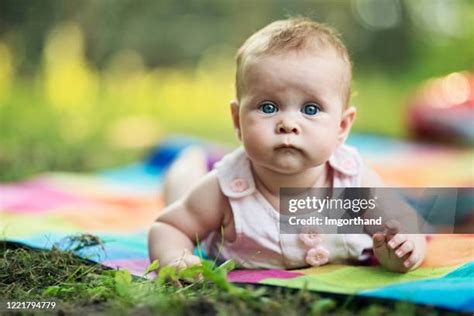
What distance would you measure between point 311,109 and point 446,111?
2.76 meters

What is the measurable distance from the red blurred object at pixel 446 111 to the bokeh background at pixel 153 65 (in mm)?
226

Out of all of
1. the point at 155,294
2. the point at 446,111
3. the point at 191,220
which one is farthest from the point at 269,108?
the point at 446,111

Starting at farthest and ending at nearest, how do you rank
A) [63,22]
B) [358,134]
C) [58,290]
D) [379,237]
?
[63,22]
[358,134]
[379,237]
[58,290]

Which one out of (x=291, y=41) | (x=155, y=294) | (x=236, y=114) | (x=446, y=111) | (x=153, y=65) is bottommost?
(x=155, y=294)

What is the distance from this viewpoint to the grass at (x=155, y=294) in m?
1.17

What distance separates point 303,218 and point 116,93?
354cm

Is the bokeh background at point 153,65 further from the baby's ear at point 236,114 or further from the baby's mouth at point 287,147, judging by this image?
the baby's mouth at point 287,147

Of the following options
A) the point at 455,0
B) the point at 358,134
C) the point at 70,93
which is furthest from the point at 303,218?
the point at 455,0

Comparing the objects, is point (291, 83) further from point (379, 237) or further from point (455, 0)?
point (455, 0)

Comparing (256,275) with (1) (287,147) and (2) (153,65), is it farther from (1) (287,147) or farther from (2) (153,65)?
(2) (153,65)

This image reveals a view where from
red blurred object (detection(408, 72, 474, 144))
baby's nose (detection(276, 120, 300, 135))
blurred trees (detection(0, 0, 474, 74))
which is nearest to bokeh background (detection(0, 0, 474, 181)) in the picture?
blurred trees (detection(0, 0, 474, 74))

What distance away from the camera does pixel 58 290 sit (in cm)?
131

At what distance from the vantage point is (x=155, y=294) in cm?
126

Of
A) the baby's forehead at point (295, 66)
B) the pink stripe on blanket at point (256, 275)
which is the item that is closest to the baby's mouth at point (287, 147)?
the baby's forehead at point (295, 66)
